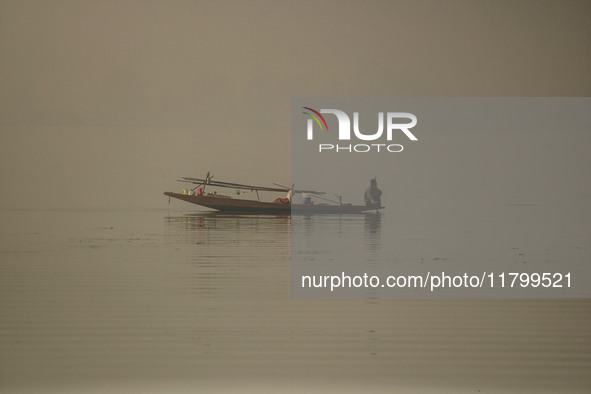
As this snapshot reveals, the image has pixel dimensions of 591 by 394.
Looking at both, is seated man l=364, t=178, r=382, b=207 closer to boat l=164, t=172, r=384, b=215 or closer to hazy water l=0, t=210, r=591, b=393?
boat l=164, t=172, r=384, b=215

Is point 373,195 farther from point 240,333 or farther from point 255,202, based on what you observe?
point 240,333

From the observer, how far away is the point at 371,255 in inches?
191

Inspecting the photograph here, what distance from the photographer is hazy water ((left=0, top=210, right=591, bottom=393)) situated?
230 cm

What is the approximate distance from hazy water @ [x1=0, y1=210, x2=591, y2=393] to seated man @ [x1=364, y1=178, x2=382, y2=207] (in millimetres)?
1583

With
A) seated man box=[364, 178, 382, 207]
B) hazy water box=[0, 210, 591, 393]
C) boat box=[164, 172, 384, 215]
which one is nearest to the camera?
hazy water box=[0, 210, 591, 393]

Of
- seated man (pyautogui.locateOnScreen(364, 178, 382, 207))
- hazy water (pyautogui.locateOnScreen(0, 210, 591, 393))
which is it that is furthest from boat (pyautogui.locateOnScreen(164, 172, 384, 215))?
hazy water (pyautogui.locateOnScreen(0, 210, 591, 393))

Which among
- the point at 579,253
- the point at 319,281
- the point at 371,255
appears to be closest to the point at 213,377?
the point at 319,281

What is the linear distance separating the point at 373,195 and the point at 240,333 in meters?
3.87

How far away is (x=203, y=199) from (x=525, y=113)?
3.14 metres

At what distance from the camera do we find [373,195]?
6598mm

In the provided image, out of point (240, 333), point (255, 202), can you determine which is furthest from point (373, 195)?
point (240, 333)

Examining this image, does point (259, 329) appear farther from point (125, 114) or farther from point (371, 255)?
point (125, 114)

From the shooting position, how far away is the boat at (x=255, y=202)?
256 inches

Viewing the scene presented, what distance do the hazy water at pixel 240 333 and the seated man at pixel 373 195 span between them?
1583 mm
